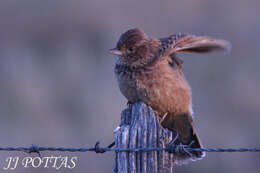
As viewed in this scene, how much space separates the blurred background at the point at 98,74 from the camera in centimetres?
1120

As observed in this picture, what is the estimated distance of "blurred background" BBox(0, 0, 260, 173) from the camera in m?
11.2

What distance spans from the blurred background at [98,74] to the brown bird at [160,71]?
3.06m

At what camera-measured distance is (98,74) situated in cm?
1270

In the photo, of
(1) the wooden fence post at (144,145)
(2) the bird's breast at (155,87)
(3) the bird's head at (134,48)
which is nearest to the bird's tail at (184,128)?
(2) the bird's breast at (155,87)

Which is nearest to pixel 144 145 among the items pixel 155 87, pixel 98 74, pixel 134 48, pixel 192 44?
pixel 155 87

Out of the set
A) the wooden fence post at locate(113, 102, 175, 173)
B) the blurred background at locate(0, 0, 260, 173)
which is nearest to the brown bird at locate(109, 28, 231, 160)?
the wooden fence post at locate(113, 102, 175, 173)

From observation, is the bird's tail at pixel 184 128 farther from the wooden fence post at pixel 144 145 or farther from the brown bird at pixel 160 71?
the wooden fence post at pixel 144 145

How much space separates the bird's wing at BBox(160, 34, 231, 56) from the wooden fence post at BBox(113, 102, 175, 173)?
7.33 feet

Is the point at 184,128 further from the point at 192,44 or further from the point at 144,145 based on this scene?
the point at 144,145

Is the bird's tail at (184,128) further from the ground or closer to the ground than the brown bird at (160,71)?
closer to the ground

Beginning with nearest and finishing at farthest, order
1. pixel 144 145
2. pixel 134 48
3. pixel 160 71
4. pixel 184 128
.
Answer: pixel 144 145, pixel 160 71, pixel 134 48, pixel 184 128

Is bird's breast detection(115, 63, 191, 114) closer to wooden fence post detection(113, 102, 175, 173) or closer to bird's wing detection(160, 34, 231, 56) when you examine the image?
bird's wing detection(160, 34, 231, 56)

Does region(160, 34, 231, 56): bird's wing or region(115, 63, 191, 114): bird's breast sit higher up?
region(160, 34, 231, 56): bird's wing

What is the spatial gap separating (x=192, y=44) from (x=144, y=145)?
247 centimetres
